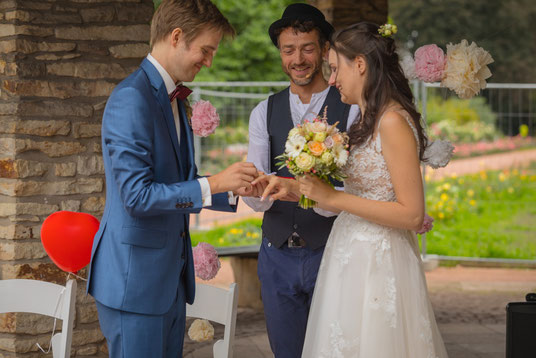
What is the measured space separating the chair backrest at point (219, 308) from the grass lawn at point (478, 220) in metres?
6.13

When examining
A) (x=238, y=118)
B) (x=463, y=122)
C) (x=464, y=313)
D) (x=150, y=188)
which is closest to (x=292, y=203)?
(x=150, y=188)

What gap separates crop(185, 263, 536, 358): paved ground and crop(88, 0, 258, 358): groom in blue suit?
3.04 m

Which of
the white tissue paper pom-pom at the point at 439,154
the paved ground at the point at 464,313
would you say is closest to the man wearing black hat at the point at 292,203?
the white tissue paper pom-pom at the point at 439,154

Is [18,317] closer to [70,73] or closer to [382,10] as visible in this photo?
[70,73]

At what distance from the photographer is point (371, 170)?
2.82 m

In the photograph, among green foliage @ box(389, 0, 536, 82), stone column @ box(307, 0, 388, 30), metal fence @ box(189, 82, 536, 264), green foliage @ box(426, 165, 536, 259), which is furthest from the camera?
green foliage @ box(389, 0, 536, 82)

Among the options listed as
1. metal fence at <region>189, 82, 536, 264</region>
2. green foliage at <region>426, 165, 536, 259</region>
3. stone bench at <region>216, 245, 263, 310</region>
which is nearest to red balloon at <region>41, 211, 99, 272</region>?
stone bench at <region>216, 245, 263, 310</region>

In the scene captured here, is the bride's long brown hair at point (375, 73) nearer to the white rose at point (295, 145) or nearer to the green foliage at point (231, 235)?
the white rose at point (295, 145)

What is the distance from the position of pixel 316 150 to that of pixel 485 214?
8046 mm

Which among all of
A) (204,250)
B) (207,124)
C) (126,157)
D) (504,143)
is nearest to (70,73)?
(207,124)

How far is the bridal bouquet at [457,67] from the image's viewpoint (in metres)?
3.37

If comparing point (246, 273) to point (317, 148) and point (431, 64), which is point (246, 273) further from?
point (317, 148)

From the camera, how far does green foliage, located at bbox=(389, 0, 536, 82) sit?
21.8m

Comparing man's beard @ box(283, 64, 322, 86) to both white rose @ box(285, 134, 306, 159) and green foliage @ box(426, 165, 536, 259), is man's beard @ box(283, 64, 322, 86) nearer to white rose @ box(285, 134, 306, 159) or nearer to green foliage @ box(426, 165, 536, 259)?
white rose @ box(285, 134, 306, 159)
